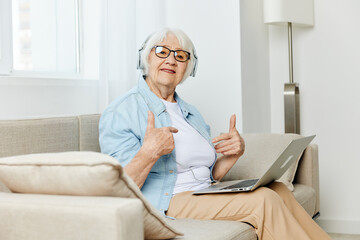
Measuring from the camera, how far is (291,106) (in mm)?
3689

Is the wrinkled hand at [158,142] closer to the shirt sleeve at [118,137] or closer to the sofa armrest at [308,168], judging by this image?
the shirt sleeve at [118,137]

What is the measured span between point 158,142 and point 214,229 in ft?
1.26

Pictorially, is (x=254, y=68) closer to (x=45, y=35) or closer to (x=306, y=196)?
(x=306, y=196)

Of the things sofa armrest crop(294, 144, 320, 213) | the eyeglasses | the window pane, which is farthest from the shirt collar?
sofa armrest crop(294, 144, 320, 213)

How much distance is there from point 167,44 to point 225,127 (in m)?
1.11

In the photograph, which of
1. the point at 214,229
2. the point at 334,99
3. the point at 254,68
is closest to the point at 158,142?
A: the point at 214,229

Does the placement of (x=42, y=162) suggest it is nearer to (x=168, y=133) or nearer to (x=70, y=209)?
(x=70, y=209)

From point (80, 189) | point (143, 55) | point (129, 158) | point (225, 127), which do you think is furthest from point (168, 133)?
point (225, 127)

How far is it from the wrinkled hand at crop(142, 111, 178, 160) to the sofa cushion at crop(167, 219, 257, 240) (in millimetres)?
248

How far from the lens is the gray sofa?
4.20ft

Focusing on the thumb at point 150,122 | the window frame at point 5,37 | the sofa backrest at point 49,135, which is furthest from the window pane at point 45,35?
the thumb at point 150,122

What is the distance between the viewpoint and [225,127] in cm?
350

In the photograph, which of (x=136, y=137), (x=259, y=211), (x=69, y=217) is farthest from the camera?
(x=136, y=137)

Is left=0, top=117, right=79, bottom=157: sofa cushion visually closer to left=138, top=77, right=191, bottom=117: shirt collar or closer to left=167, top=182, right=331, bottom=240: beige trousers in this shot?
left=138, top=77, right=191, bottom=117: shirt collar
